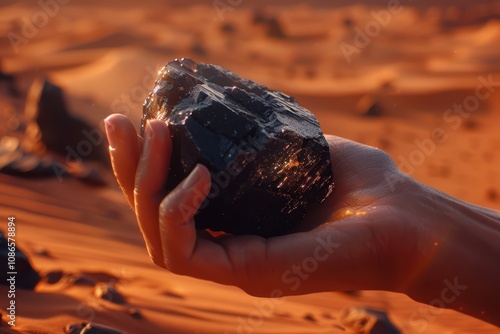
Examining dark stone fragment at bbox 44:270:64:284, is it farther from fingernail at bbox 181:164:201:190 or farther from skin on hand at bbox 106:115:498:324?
fingernail at bbox 181:164:201:190

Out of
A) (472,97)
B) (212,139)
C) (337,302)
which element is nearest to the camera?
(212,139)

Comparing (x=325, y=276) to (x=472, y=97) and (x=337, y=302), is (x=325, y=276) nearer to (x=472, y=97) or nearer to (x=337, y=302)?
(x=337, y=302)

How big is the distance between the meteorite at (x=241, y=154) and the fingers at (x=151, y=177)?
190 millimetres

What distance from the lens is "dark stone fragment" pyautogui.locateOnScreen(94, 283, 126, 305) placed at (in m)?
2.78

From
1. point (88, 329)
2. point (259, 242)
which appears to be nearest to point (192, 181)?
point (259, 242)

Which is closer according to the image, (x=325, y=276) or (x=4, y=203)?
(x=325, y=276)

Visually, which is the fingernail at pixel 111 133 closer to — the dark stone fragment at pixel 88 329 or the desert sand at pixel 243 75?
the dark stone fragment at pixel 88 329

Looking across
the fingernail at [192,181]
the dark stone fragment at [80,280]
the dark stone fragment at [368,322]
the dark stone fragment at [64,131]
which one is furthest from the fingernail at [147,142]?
the dark stone fragment at [64,131]

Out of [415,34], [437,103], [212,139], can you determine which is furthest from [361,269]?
[415,34]

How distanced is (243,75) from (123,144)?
6.47 meters

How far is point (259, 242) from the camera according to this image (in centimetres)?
205

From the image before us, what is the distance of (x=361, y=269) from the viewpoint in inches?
84.4

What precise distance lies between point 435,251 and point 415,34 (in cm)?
929

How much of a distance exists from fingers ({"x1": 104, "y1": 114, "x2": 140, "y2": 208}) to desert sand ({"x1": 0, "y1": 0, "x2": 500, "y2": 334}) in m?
0.73
